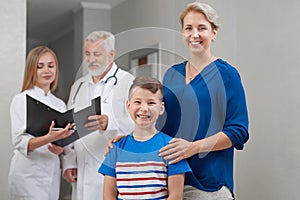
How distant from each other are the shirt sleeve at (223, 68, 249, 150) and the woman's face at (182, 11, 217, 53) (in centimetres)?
13

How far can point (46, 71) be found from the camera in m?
2.49

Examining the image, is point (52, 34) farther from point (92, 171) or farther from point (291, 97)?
point (291, 97)

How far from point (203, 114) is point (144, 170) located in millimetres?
267

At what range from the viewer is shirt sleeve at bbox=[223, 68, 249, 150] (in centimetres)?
172

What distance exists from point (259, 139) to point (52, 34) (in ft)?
4.20

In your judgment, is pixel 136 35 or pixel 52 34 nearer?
pixel 136 35

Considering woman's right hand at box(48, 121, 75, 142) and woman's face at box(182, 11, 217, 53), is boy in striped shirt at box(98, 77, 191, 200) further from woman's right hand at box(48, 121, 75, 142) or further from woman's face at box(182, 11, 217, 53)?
woman's right hand at box(48, 121, 75, 142)

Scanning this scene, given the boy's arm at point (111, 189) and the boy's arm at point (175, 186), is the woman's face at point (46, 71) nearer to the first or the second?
the boy's arm at point (111, 189)

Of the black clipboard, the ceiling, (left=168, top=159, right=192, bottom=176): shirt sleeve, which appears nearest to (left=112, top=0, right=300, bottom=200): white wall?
the ceiling

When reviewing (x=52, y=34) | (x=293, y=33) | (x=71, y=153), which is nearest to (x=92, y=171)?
(x=71, y=153)

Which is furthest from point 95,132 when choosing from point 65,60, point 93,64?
point 65,60

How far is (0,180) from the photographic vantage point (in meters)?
2.59

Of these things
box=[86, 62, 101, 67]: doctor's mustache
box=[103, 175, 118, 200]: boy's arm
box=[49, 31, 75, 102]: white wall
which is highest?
box=[49, 31, 75, 102]: white wall

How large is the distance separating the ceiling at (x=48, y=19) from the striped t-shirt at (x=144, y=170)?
4.40 feet
